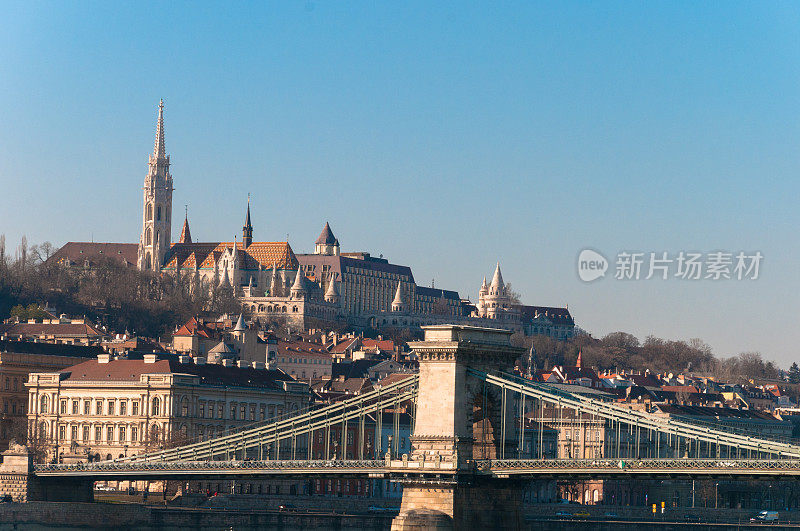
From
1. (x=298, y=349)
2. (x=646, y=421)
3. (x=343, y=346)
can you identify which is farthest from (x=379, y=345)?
(x=646, y=421)

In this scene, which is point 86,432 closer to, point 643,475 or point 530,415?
point 530,415

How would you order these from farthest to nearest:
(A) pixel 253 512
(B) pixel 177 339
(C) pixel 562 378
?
(C) pixel 562 378, (B) pixel 177 339, (A) pixel 253 512

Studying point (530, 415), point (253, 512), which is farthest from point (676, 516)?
point (253, 512)

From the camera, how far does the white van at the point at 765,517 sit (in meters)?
94.3

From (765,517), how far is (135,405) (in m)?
28.9

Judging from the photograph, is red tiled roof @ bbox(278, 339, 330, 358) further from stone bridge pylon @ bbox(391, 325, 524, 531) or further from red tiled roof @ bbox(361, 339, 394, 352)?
stone bridge pylon @ bbox(391, 325, 524, 531)

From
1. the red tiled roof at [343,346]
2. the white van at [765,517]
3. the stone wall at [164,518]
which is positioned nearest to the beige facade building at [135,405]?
the stone wall at [164,518]

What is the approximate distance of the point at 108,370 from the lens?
100188mm

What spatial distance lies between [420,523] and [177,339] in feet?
276

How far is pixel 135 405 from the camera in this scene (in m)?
97.1

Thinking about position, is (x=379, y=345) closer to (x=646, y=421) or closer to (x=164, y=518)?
(x=164, y=518)

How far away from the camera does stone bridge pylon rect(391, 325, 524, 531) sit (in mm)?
58406

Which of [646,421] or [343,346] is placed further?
[343,346]

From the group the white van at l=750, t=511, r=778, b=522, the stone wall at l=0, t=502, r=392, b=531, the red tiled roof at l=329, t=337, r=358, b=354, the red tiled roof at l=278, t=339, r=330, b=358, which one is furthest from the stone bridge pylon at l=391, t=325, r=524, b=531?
the red tiled roof at l=329, t=337, r=358, b=354
